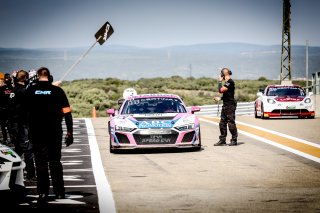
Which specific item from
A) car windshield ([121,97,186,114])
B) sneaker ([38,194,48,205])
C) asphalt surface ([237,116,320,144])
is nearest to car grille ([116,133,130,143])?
car windshield ([121,97,186,114])

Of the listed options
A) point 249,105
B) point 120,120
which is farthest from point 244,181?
point 249,105

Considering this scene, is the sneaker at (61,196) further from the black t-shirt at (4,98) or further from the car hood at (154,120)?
the black t-shirt at (4,98)

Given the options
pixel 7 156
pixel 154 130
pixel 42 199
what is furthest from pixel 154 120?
pixel 7 156

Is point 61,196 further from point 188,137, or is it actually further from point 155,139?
point 188,137

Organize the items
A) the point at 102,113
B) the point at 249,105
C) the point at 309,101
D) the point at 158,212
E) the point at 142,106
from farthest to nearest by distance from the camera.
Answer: the point at 102,113, the point at 249,105, the point at 309,101, the point at 142,106, the point at 158,212

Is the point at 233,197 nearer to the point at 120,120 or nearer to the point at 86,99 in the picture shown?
the point at 120,120

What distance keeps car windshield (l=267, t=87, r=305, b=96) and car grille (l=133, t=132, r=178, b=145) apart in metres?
14.2

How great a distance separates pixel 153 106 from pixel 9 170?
867cm

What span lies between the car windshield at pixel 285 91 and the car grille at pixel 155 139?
46.4 feet

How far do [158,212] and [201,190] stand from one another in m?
1.89

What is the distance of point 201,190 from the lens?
406 inches

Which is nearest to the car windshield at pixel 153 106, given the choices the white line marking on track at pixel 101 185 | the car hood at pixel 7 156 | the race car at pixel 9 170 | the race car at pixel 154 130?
the race car at pixel 154 130

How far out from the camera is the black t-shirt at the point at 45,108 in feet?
32.1

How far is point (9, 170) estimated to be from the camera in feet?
28.8
